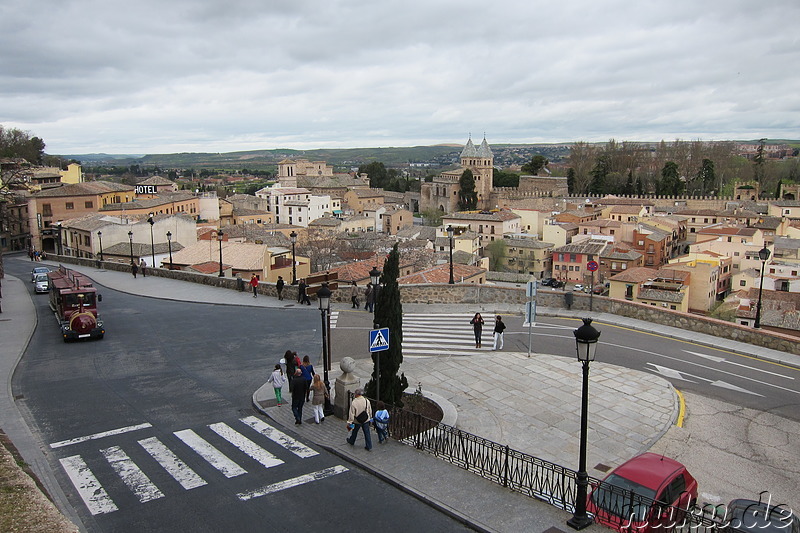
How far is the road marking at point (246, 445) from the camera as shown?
9.84 meters

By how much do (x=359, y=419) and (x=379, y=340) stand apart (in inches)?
62.5

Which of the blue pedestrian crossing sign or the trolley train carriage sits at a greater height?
the blue pedestrian crossing sign

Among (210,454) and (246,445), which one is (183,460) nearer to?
(210,454)

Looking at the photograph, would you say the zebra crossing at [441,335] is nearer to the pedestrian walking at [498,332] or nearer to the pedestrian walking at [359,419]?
the pedestrian walking at [498,332]

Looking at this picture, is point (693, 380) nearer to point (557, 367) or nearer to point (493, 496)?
point (557, 367)

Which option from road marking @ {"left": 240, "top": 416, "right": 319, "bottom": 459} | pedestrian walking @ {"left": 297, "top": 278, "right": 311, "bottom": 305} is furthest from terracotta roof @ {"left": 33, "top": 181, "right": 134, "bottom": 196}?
road marking @ {"left": 240, "top": 416, "right": 319, "bottom": 459}

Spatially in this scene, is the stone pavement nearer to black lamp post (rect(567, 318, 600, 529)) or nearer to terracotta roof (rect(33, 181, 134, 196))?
black lamp post (rect(567, 318, 600, 529))

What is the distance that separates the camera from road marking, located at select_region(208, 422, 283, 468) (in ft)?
32.3

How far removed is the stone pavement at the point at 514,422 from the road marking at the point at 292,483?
1.41 ft

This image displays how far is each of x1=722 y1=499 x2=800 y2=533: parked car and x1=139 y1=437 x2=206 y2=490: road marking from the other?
283 inches

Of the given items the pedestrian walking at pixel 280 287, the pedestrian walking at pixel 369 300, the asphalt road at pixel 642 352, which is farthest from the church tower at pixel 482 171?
the asphalt road at pixel 642 352

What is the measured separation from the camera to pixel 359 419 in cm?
1020

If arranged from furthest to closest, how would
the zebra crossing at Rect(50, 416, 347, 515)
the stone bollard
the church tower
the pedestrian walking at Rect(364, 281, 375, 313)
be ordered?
the church tower
the pedestrian walking at Rect(364, 281, 375, 313)
the stone bollard
the zebra crossing at Rect(50, 416, 347, 515)

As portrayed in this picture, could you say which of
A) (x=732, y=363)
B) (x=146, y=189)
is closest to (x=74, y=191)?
(x=146, y=189)
